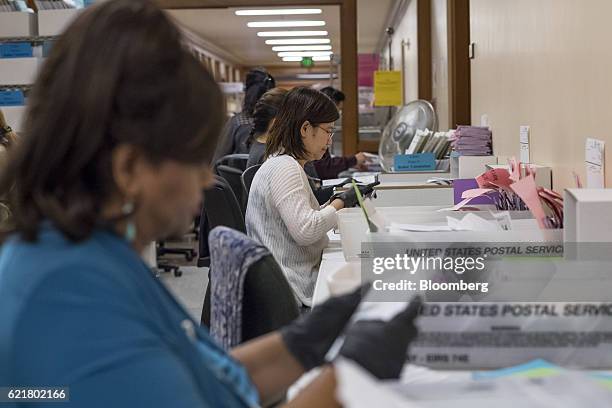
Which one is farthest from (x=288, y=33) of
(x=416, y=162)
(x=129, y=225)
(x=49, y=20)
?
(x=129, y=225)

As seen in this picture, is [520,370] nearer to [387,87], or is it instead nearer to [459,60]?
[459,60]

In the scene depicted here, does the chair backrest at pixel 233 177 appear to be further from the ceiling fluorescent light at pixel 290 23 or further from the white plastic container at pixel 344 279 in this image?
the ceiling fluorescent light at pixel 290 23

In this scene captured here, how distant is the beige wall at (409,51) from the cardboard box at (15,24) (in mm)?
3262

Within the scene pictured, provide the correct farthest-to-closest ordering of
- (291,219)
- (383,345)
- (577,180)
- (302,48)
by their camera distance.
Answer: (302,48) < (291,219) < (577,180) < (383,345)

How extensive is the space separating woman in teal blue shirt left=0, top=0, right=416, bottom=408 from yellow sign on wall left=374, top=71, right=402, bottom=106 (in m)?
5.56

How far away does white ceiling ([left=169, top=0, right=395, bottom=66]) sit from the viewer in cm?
962

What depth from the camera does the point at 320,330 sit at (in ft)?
3.45

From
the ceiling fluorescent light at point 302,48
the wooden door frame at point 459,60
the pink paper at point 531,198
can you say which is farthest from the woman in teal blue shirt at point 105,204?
the ceiling fluorescent light at point 302,48

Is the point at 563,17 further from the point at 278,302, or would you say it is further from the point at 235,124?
the point at 235,124

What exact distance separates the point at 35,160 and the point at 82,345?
0.67ft

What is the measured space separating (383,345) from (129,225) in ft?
1.18

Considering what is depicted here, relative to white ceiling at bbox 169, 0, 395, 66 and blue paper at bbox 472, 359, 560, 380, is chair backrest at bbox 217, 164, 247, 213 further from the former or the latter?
white ceiling at bbox 169, 0, 395, 66

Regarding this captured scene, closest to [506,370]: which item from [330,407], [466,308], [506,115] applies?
[466,308]

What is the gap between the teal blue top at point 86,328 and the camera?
75 centimetres
